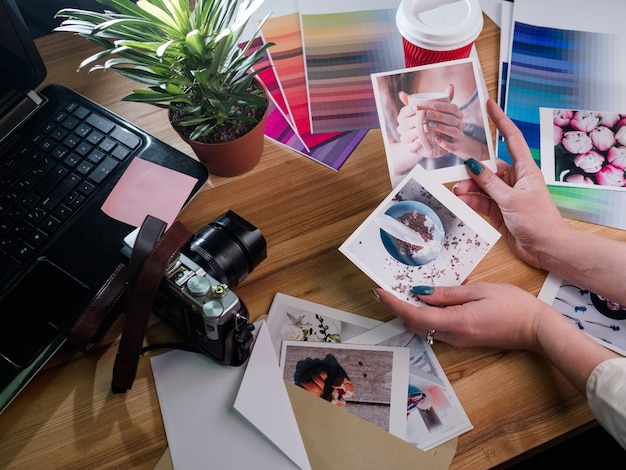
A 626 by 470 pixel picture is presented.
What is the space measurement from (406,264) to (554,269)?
0.22m

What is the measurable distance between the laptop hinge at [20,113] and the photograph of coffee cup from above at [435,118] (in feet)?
1.88

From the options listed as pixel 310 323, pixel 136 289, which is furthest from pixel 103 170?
pixel 310 323

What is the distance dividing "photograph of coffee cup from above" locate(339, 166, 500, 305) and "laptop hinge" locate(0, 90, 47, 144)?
22.5 inches

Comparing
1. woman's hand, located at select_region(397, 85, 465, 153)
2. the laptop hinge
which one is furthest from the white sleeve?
the laptop hinge

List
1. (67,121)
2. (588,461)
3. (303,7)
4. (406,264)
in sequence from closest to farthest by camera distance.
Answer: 1. (406,264)
2. (67,121)
3. (303,7)
4. (588,461)

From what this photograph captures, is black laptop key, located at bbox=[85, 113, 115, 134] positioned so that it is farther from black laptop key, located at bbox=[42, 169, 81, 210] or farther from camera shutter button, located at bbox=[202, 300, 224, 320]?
camera shutter button, located at bbox=[202, 300, 224, 320]

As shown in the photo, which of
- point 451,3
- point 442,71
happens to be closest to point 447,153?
point 442,71

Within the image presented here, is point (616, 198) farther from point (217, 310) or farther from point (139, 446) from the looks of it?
point (139, 446)

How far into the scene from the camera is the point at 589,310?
80cm

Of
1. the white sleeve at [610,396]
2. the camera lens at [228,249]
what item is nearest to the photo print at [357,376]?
the camera lens at [228,249]

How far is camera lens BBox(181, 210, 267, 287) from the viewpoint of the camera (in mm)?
747

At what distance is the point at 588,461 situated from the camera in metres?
1.25

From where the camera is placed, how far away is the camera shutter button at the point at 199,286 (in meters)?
0.66

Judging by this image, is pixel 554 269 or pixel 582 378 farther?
pixel 554 269
